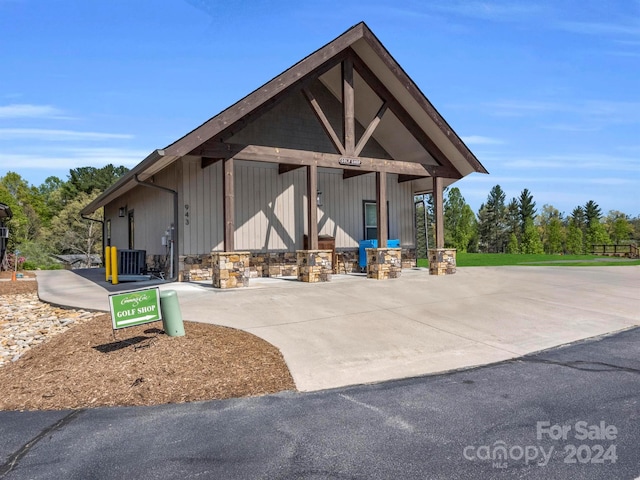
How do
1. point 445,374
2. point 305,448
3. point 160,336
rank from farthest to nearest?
point 160,336 < point 445,374 < point 305,448

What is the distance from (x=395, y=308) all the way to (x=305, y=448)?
547cm

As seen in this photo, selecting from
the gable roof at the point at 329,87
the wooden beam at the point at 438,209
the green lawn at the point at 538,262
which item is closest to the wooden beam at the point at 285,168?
the gable roof at the point at 329,87

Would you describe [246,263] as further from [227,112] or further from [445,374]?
[445,374]

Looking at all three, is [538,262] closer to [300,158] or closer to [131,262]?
[300,158]

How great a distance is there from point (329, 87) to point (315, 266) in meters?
6.63

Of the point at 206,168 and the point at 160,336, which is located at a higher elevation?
the point at 206,168

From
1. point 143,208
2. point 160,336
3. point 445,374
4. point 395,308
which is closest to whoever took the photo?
point 445,374

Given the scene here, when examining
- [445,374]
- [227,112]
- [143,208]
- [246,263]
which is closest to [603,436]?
[445,374]

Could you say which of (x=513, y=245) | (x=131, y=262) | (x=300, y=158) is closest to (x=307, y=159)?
(x=300, y=158)

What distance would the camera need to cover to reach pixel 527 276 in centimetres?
1305

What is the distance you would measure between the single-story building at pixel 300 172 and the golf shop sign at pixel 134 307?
4442mm

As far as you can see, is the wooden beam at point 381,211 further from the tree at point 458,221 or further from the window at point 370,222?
the tree at point 458,221

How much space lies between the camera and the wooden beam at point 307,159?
11.1m

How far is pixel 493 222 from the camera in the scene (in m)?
65.9
